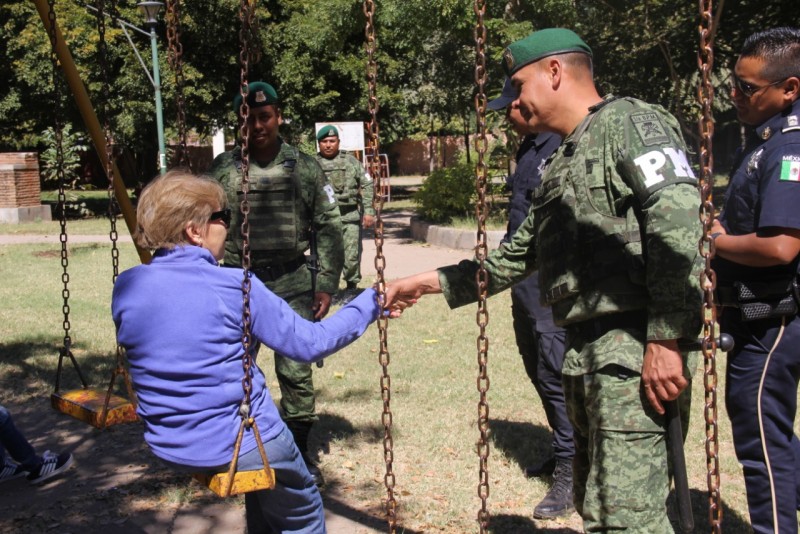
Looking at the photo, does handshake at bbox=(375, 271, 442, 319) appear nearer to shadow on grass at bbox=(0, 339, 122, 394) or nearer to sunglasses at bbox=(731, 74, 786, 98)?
sunglasses at bbox=(731, 74, 786, 98)

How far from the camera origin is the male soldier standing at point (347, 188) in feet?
33.3

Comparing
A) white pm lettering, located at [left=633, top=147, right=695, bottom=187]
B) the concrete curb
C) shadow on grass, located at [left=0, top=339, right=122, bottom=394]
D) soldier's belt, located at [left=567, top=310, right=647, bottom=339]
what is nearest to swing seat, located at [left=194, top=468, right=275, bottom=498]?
soldier's belt, located at [left=567, top=310, right=647, bottom=339]

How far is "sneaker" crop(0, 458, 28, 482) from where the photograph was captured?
16.5ft

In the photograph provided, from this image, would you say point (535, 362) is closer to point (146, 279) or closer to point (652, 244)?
point (652, 244)

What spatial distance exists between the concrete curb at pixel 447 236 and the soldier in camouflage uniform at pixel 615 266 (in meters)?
10.2

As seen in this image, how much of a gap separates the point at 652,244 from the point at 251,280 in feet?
4.30

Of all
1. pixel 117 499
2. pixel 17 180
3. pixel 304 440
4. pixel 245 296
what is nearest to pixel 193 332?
pixel 245 296

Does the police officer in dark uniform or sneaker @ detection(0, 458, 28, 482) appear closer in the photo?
the police officer in dark uniform

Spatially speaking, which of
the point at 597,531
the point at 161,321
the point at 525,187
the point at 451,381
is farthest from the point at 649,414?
the point at 451,381

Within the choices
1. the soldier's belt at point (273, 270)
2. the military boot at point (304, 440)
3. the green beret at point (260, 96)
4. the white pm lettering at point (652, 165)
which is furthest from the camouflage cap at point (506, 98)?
the military boot at point (304, 440)

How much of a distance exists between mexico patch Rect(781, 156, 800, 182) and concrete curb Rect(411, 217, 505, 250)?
9.82 meters

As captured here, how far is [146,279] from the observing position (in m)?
2.76

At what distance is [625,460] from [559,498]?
69.9 inches

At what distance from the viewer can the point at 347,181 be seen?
10.2 meters
